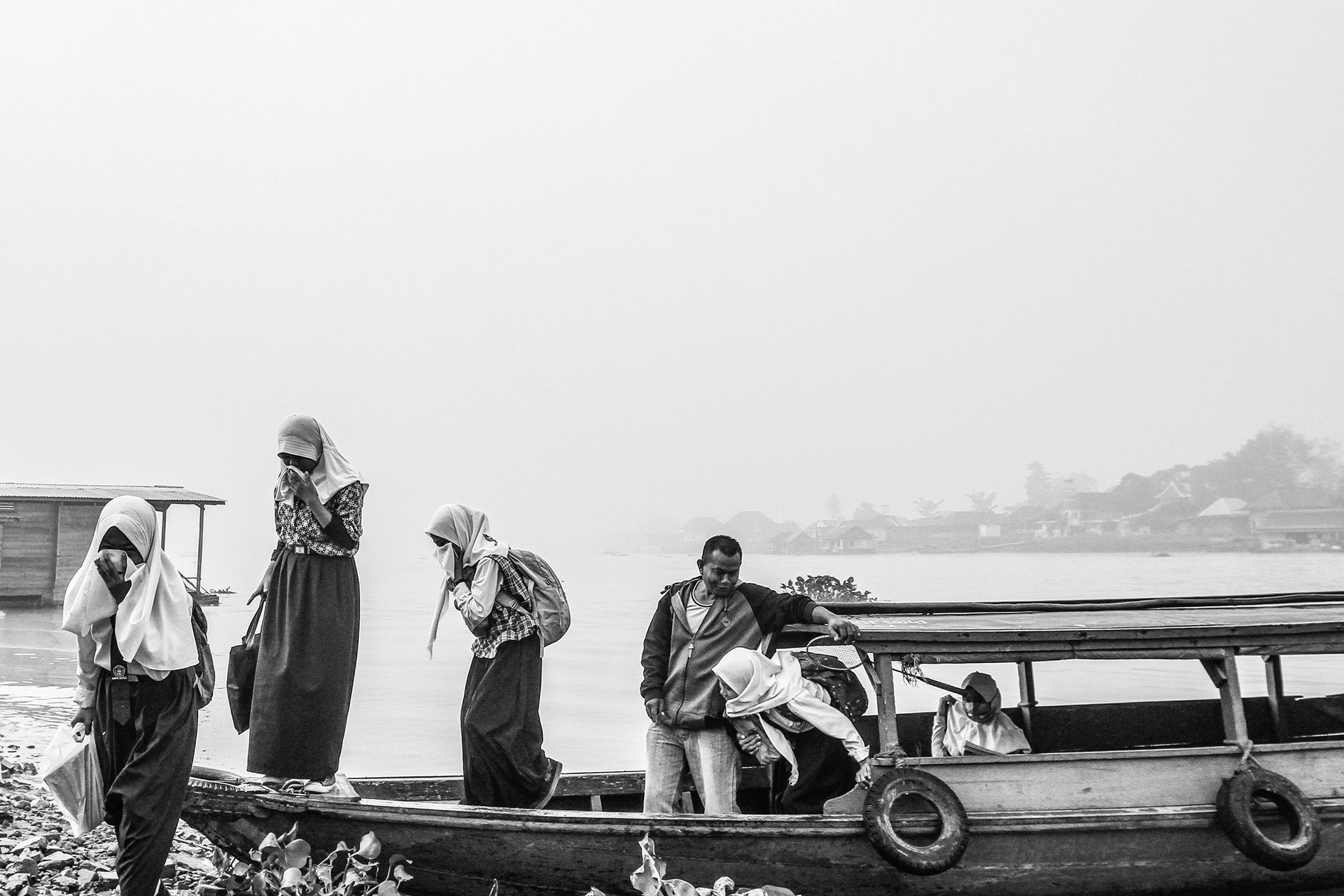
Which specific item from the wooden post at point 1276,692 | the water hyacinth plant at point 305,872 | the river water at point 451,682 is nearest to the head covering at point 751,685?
the water hyacinth plant at point 305,872

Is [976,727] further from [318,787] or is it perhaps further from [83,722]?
[83,722]

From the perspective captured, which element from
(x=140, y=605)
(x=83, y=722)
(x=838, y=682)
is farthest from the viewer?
(x=838, y=682)

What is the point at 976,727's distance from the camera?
5.23 meters

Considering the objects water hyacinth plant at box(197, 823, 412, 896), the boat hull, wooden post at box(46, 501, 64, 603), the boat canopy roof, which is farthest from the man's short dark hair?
wooden post at box(46, 501, 64, 603)

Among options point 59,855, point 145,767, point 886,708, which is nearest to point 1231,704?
point 886,708

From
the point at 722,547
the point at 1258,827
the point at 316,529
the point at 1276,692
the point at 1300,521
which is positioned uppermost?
the point at 1300,521

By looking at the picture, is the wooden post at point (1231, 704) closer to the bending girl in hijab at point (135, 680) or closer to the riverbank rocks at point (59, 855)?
the bending girl in hijab at point (135, 680)

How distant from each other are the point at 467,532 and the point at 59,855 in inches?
101

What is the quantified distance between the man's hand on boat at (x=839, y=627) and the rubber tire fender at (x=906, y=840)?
0.58 meters

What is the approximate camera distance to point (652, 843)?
4.07 m

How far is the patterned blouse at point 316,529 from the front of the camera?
4.73 m

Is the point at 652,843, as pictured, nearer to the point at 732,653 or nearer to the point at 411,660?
the point at 732,653

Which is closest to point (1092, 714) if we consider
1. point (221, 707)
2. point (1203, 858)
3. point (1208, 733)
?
point (1208, 733)

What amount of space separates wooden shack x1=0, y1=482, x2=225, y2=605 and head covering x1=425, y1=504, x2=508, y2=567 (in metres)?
19.7
